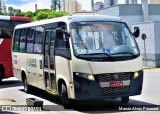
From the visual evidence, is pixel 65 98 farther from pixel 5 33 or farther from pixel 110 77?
pixel 5 33

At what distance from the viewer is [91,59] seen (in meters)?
10.5

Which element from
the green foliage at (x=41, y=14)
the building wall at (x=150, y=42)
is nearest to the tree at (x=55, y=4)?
the green foliage at (x=41, y=14)

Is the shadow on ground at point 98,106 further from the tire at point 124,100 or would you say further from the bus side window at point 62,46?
the bus side window at point 62,46

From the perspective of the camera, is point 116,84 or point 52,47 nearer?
point 116,84

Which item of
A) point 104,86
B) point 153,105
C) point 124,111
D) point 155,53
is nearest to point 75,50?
point 104,86

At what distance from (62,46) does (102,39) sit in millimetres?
1185

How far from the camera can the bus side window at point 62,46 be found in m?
11.0

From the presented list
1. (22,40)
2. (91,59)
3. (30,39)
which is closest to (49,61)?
(91,59)

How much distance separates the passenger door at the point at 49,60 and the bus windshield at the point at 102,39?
1318 mm

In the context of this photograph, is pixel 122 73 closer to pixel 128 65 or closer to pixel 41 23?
pixel 128 65

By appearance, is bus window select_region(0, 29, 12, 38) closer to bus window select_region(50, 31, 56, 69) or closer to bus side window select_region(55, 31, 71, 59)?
bus window select_region(50, 31, 56, 69)

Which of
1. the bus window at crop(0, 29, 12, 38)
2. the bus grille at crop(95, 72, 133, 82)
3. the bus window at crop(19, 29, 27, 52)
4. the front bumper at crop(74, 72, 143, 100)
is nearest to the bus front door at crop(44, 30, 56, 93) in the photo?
the front bumper at crop(74, 72, 143, 100)

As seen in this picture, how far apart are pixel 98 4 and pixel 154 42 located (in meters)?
93.4

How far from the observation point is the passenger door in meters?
12.1
